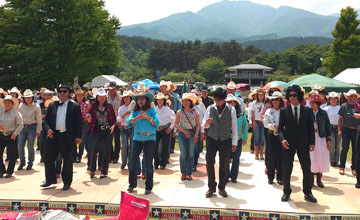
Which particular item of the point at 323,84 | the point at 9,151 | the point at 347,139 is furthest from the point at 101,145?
the point at 323,84

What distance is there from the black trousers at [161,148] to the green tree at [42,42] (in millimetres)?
18796

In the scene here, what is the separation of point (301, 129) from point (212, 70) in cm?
10046

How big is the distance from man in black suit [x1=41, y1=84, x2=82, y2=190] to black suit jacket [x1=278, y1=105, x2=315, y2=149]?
159 inches

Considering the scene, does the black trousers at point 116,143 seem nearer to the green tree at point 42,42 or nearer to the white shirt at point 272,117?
the white shirt at point 272,117

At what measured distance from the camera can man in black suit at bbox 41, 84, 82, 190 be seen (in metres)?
6.08

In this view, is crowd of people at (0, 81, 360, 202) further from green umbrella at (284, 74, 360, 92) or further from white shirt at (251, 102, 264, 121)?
green umbrella at (284, 74, 360, 92)

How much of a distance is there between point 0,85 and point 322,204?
2513 cm

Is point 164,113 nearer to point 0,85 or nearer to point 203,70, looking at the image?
point 0,85

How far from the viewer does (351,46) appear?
1607 inches

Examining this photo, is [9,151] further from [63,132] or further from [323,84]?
[323,84]

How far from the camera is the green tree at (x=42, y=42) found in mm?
22950

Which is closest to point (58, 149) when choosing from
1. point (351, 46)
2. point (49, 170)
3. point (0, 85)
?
point (49, 170)

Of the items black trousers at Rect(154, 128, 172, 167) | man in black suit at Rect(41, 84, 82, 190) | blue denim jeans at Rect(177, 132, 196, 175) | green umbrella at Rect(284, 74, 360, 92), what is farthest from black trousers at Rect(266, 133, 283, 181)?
green umbrella at Rect(284, 74, 360, 92)

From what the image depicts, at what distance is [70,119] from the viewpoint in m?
6.11
